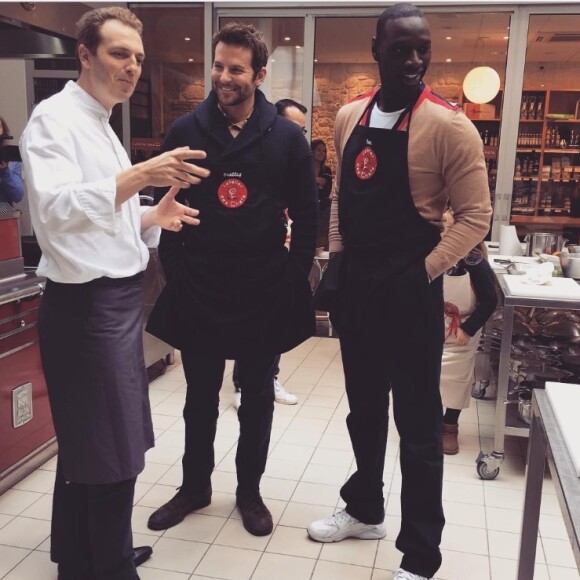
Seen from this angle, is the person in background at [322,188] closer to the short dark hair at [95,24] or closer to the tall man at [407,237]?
the tall man at [407,237]

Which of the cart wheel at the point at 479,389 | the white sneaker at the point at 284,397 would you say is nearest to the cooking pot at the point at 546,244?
the cart wheel at the point at 479,389

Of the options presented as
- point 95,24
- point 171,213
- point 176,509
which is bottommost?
point 176,509

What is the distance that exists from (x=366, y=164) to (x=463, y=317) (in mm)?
1291

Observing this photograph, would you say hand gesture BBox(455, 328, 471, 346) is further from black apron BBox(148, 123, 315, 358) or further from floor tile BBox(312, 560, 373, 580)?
floor tile BBox(312, 560, 373, 580)

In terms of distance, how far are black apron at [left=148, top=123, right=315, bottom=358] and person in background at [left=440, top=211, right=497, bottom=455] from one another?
95 centimetres

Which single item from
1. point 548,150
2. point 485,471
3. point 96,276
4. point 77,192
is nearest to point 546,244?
point 485,471

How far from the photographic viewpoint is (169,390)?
3754 millimetres

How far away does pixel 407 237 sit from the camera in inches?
72.5

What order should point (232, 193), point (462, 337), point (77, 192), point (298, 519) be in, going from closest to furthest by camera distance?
point (77, 192) < point (232, 193) < point (298, 519) < point (462, 337)

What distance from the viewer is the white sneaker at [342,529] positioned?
2.23 meters

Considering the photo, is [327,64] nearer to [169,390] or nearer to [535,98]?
[535,98]

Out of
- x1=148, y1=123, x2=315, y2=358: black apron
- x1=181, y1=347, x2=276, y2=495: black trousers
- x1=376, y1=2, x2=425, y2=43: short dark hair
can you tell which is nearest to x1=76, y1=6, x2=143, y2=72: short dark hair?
x1=148, y1=123, x2=315, y2=358: black apron

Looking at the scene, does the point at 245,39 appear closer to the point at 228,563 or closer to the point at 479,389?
the point at 228,563

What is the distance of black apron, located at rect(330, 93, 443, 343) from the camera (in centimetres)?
183
